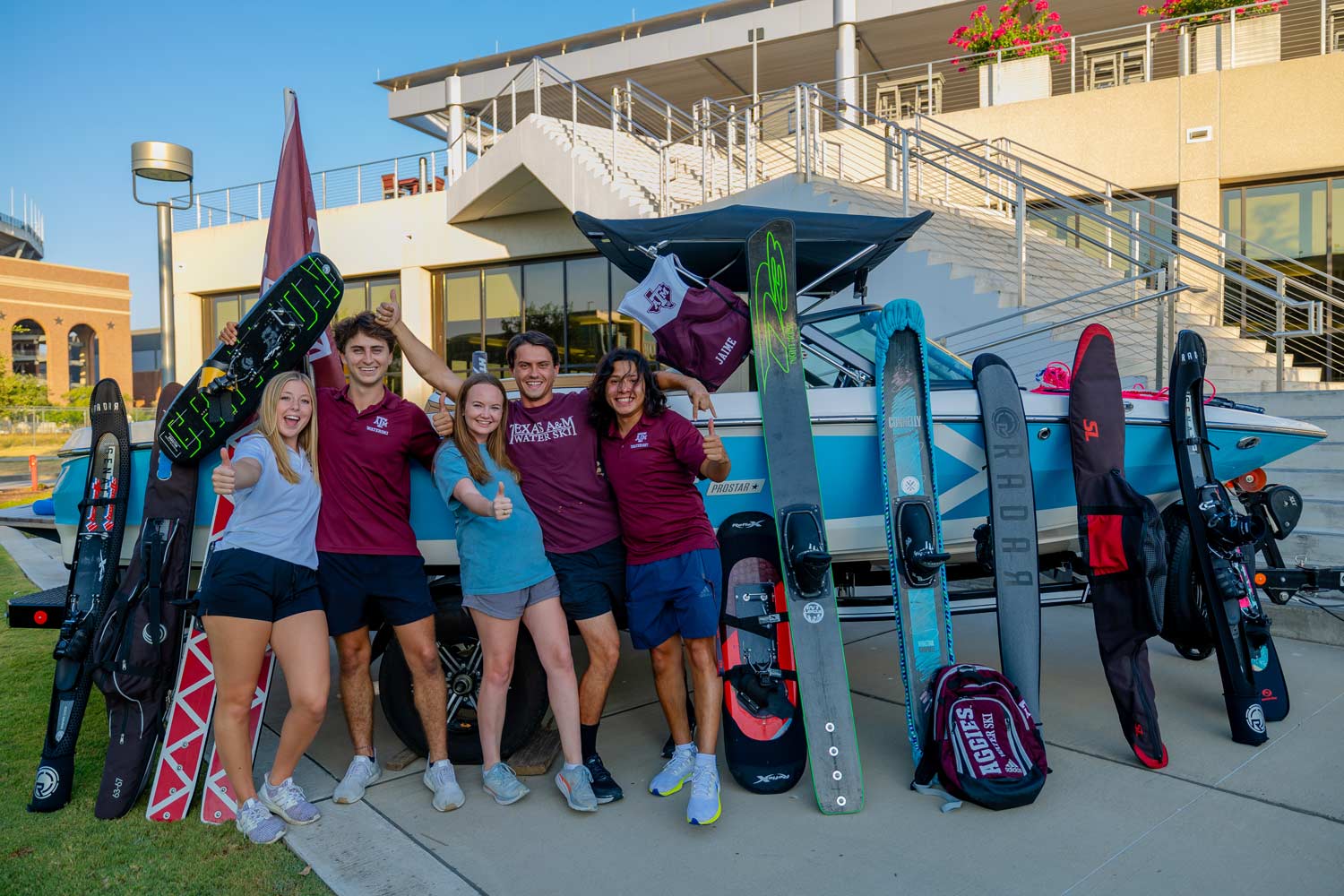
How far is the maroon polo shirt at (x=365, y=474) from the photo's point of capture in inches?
133

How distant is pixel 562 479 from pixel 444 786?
1.24m

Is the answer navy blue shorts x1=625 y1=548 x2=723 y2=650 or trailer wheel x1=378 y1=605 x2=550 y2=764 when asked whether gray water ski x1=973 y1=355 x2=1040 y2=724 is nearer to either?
navy blue shorts x1=625 y1=548 x2=723 y2=650

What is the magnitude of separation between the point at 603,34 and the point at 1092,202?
11.4 m

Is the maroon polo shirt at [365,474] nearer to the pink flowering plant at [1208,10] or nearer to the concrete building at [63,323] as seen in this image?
the pink flowering plant at [1208,10]

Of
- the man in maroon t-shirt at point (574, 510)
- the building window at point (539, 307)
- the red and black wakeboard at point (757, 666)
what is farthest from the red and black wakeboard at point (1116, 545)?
the building window at point (539, 307)

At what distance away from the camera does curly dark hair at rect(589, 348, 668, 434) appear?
11.2ft

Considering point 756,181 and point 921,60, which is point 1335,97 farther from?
point 921,60

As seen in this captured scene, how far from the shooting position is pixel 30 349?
46812 millimetres

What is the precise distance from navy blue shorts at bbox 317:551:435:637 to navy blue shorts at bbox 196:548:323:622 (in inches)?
4.7

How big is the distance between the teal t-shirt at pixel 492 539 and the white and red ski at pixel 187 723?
781 mm

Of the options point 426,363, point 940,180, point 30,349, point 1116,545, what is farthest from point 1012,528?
point 30,349

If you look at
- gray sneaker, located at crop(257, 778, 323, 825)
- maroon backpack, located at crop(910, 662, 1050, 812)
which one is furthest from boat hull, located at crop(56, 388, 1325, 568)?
gray sneaker, located at crop(257, 778, 323, 825)

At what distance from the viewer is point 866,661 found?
5172mm

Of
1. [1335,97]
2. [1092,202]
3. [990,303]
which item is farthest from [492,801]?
[1335,97]
